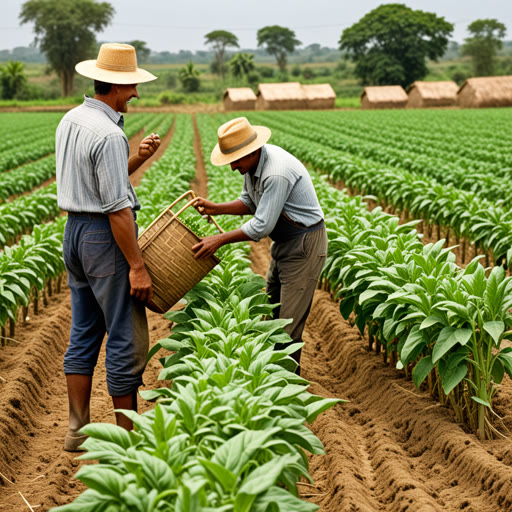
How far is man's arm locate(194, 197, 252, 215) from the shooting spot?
4.46 metres

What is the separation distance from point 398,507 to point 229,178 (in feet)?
34.3

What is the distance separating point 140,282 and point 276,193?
3.66 ft

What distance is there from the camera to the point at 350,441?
14.4 ft

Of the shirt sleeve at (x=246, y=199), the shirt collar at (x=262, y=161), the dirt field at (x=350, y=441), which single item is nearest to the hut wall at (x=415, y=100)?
the dirt field at (x=350, y=441)

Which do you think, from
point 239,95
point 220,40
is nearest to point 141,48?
point 220,40

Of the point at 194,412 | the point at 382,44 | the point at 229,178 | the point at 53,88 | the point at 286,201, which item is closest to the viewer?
the point at 194,412

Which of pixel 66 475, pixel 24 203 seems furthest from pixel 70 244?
pixel 24 203

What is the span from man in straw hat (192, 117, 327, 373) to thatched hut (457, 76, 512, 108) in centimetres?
5288

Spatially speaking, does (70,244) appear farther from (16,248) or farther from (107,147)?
(16,248)

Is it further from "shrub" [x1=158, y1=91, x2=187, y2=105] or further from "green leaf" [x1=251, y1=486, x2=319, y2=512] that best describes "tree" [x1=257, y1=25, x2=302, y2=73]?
"green leaf" [x1=251, y1=486, x2=319, y2=512]

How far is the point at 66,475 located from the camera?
3.97m

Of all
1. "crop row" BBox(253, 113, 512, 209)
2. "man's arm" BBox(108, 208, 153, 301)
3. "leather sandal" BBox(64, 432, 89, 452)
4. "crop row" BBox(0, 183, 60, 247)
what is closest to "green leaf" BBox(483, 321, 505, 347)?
"man's arm" BBox(108, 208, 153, 301)

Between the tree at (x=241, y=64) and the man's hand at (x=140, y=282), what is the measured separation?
88.3 m

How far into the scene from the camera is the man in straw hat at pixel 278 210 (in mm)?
4293
